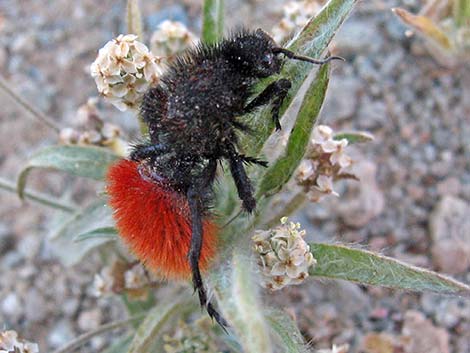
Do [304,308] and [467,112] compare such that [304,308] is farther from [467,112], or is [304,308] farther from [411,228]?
[467,112]

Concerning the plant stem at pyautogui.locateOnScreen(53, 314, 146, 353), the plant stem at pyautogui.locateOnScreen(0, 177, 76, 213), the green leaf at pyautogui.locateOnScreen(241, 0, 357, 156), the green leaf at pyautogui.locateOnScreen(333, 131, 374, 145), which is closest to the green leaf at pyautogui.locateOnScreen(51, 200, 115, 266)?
the plant stem at pyautogui.locateOnScreen(0, 177, 76, 213)

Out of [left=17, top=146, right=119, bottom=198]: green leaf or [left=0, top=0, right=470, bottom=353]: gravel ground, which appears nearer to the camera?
[left=17, top=146, right=119, bottom=198]: green leaf

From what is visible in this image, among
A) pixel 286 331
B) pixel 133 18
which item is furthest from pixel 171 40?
pixel 286 331

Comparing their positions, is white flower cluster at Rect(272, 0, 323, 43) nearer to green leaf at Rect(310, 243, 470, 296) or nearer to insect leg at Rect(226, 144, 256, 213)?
insect leg at Rect(226, 144, 256, 213)

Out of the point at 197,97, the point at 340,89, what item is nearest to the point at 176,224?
the point at 197,97

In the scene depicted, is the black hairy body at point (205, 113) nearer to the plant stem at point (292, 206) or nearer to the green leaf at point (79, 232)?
the plant stem at point (292, 206)
